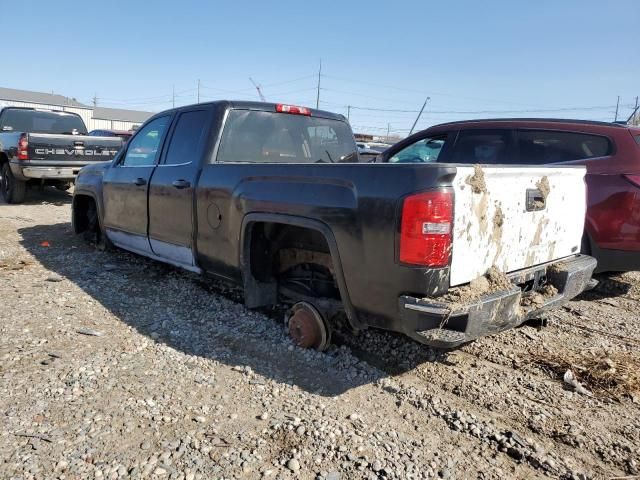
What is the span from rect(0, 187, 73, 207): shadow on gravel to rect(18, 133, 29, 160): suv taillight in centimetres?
140

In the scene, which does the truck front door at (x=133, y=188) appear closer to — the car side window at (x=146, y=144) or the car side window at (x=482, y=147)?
the car side window at (x=146, y=144)

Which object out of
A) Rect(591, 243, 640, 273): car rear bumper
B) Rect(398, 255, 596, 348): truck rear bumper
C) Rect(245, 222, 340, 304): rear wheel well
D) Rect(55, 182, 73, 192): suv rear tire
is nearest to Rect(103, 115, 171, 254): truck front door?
Rect(245, 222, 340, 304): rear wheel well

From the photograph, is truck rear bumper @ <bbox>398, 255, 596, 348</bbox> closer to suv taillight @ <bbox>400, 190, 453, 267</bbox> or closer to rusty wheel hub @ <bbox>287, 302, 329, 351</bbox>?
suv taillight @ <bbox>400, 190, 453, 267</bbox>

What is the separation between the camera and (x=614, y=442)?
2688mm

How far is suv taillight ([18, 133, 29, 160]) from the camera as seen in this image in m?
9.66

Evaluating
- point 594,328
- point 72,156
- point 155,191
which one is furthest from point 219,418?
point 72,156

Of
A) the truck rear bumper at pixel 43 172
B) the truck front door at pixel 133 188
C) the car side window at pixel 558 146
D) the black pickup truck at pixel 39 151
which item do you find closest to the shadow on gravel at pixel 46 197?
the black pickup truck at pixel 39 151

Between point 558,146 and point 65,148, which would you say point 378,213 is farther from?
point 65,148

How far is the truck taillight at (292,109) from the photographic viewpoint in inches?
186

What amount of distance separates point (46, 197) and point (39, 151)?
2337 mm

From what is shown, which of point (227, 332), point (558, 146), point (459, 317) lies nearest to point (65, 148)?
point (227, 332)

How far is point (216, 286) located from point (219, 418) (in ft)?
8.30

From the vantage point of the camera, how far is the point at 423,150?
6.57m

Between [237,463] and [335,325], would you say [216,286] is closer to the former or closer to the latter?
[335,325]
